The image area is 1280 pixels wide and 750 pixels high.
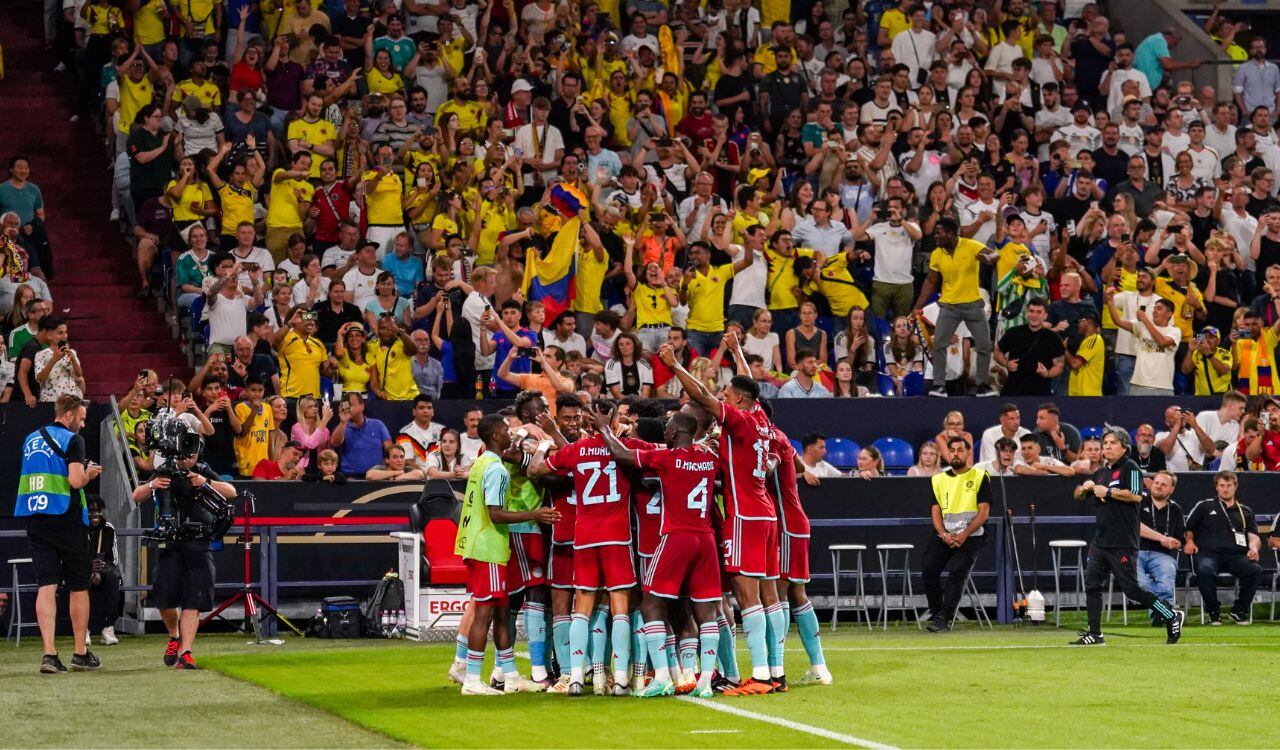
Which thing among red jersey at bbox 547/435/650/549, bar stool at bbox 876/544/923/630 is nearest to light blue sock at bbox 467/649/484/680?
red jersey at bbox 547/435/650/549

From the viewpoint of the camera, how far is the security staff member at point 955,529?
60.1 ft

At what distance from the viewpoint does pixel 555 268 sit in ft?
73.3

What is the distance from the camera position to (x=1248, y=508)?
20.5 metres

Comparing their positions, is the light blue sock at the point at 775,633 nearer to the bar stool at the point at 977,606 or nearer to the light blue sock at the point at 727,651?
the light blue sock at the point at 727,651

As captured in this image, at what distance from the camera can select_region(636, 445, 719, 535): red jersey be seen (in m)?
12.2

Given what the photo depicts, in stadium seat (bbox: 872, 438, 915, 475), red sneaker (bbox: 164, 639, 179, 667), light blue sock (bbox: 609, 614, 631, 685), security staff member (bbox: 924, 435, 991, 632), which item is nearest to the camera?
light blue sock (bbox: 609, 614, 631, 685)

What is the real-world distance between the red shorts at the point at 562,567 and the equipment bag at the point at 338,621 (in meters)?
5.66

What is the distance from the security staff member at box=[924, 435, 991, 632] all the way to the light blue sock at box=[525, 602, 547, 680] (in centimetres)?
643

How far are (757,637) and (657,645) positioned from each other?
0.73 m

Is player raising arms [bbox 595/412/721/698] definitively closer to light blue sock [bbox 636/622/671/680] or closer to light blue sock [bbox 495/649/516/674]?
light blue sock [bbox 636/622/671/680]

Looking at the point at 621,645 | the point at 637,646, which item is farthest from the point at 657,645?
the point at 637,646

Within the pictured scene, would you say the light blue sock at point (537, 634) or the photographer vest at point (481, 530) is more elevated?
the photographer vest at point (481, 530)

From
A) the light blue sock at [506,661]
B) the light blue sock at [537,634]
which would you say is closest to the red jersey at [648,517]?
the light blue sock at [537,634]

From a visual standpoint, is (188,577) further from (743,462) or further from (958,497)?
(958,497)
